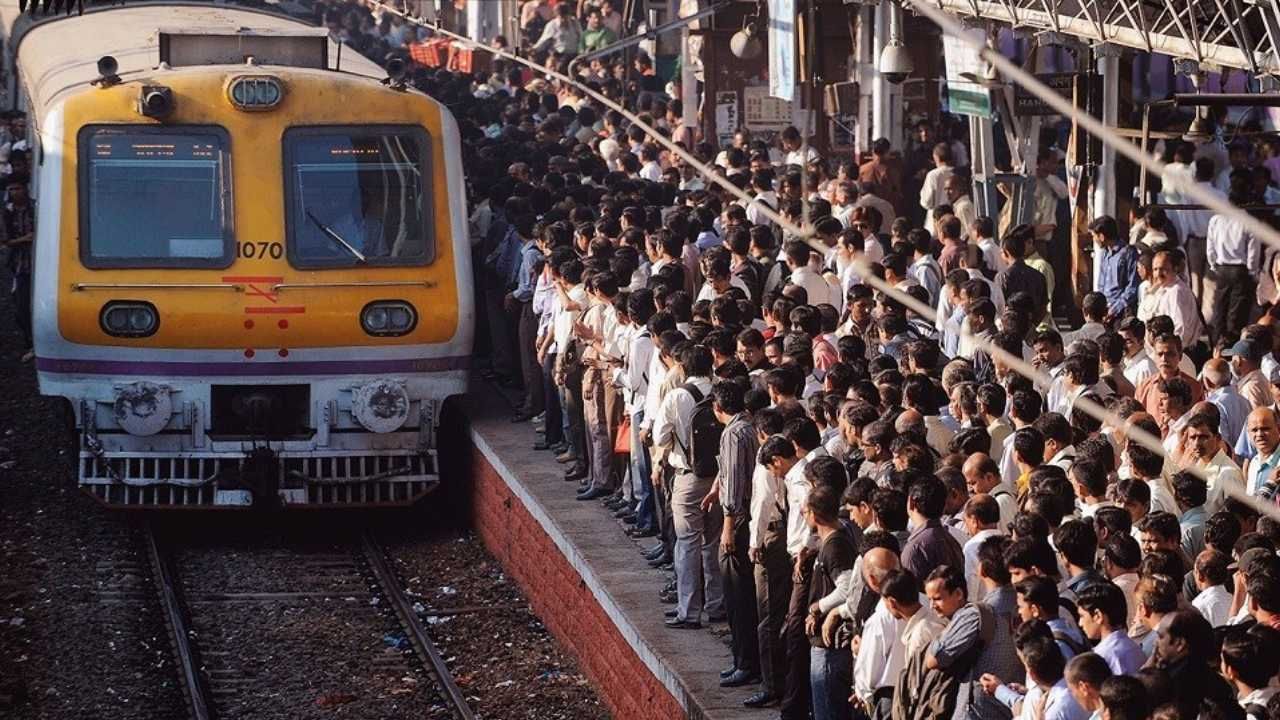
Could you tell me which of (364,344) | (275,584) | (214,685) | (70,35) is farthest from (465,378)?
(70,35)

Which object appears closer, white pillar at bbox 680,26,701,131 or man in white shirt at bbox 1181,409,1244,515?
man in white shirt at bbox 1181,409,1244,515

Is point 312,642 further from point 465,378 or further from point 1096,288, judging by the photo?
point 1096,288

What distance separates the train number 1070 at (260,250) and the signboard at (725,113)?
9522mm

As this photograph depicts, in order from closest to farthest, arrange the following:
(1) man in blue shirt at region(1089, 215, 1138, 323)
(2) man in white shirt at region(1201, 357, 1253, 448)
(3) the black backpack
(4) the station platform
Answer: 1. (4) the station platform
2. (2) man in white shirt at region(1201, 357, 1253, 448)
3. (3) the black backpack
4. (1) man in blue shirt at region(1089, 215, 1138, 323)

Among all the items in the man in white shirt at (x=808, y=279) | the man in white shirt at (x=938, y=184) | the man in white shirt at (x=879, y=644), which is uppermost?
the man in white shirt at (x=938, y=184)

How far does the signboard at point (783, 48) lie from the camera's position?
18.4 meters

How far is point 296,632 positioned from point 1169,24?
5243mm

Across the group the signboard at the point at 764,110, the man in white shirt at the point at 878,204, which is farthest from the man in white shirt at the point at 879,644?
the signboard at the point at 764,110

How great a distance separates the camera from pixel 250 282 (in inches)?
533

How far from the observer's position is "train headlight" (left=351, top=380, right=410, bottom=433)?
13648 mm

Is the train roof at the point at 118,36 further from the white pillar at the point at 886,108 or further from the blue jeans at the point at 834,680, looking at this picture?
the blue jeans at the point at 834,680

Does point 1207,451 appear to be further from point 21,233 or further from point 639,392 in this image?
→ point 21,233

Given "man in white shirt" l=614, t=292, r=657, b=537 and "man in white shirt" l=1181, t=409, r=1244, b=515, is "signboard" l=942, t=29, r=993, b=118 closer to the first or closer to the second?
"man in white shirt" l=614, t=292, r=657, b=537

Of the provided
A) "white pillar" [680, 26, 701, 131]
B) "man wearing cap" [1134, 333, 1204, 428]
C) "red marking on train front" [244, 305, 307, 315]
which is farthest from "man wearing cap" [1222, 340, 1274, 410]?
"white pillar" [680, 26, 701, 131]
